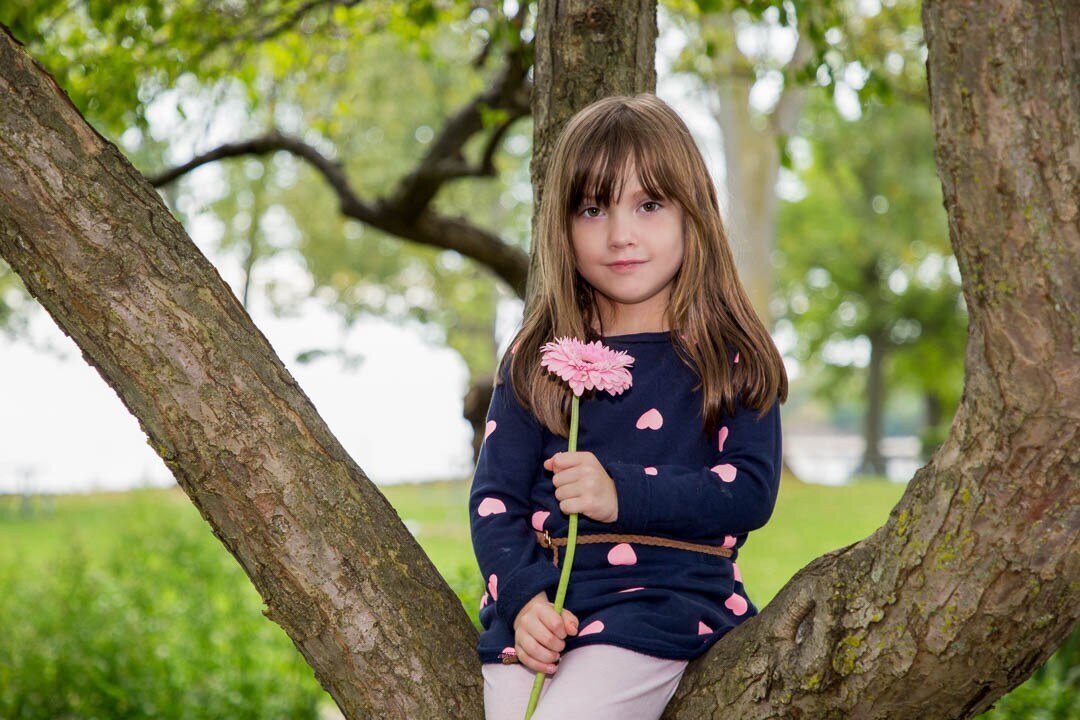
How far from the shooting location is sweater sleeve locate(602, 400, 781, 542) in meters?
1.89

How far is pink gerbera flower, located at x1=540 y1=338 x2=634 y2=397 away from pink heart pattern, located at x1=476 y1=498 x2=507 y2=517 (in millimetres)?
273

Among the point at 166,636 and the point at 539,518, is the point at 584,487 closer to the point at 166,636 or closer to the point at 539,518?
the point at 539,518

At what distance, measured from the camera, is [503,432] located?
2.06 meters

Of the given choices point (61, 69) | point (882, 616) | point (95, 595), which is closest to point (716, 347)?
point (882, 616)

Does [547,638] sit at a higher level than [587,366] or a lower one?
lower

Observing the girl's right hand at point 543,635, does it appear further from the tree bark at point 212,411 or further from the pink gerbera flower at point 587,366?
the pink gerbera flower at point 587,366

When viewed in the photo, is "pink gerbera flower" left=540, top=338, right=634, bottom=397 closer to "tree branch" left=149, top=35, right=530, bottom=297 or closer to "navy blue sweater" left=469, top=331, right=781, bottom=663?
"navy blue sweater" left=469, top=331, right=781, bottom=663

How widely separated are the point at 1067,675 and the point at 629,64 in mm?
4002

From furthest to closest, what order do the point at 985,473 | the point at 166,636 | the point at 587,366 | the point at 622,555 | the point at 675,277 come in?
the point at 166,636, the point at 675,277, the point at 622,555, the point at 587,366, the point at 985,473

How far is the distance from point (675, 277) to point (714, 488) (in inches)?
18.1

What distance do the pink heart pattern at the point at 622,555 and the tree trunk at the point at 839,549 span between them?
0.72 ft

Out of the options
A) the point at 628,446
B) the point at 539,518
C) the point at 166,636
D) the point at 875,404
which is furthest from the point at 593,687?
the point at 875,404

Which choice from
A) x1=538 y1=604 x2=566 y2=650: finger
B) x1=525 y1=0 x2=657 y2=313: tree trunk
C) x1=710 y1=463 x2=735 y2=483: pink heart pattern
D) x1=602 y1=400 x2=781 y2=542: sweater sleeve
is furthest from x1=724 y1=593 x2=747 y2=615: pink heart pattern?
x1=525 y1=0 x2=657 y2=313: tree trunk

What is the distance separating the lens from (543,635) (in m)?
1.83
